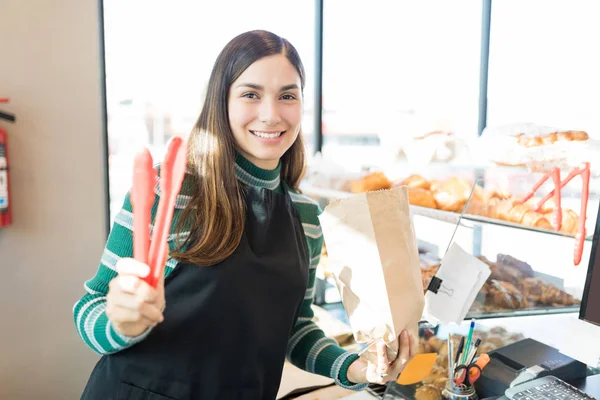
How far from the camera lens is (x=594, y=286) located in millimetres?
1038

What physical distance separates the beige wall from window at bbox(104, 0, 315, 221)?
0.44 feet

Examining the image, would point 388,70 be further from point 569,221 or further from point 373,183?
point 569,221

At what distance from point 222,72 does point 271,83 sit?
5.0 inches

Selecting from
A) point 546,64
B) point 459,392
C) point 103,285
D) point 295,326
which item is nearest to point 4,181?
point 103,285

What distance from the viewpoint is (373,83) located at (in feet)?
10.9

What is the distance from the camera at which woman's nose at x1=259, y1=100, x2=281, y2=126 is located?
1.16 metres

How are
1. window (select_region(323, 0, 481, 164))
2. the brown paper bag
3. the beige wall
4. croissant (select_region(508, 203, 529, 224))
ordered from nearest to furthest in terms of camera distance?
the brown paper bag < croissant (select_region(508, 203, 529, 224)) < the beige wall < window (select_region(323, 0, 481, 164))

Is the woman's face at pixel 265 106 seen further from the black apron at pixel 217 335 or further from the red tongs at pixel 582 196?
the red tongs at pixel 582 196

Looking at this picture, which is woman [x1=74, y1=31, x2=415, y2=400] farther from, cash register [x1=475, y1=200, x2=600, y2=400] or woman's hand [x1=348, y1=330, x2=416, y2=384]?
cash register [x1=475, y1=200, x2=600, y2=400]

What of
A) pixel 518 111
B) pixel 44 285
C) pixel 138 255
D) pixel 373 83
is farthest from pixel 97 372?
pixel 373 83

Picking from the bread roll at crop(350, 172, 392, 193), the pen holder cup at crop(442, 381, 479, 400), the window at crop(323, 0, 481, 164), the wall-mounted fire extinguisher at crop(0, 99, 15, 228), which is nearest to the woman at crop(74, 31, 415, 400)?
the pen holder cup at crop(442, 381, 479, 400)

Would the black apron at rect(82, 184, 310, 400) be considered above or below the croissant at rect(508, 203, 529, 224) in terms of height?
below

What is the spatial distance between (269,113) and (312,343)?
2.07ft

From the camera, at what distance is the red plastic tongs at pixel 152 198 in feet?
2.10
